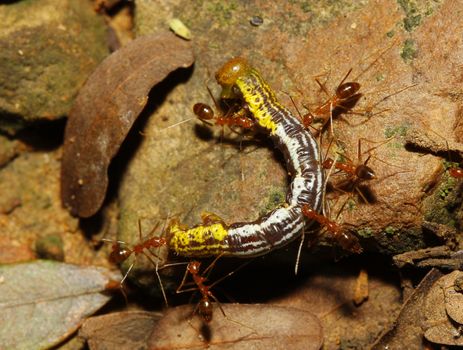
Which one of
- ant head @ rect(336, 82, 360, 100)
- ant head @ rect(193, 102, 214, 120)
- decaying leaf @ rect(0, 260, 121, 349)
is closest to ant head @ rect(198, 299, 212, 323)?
decaying leaf @ rect(0, 260, 121, 349)

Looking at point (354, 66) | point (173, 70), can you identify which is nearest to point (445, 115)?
point (354, 66)

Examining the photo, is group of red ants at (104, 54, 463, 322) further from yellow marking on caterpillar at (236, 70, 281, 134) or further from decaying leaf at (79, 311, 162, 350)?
decaying leaf at (79, 311, 162, 350)

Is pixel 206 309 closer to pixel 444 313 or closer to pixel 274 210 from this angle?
pixel 274 210

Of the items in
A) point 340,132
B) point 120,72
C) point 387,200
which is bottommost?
point 387,200

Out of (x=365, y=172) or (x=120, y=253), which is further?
(x=120, y=253)

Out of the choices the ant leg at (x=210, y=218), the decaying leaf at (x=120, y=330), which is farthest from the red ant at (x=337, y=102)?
the decaying leaf at (x=120, y=330)

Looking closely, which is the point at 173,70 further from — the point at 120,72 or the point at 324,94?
the point at 324,94

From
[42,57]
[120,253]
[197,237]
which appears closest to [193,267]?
[197,237]
